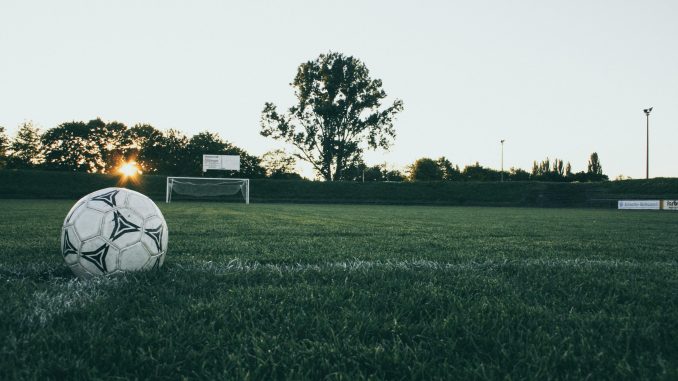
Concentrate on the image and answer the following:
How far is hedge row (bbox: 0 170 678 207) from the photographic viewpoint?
2891cm

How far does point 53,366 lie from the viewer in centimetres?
137

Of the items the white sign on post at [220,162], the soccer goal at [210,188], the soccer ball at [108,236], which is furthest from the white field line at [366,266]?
the white sign on post at [220,162]

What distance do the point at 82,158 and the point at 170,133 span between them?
40.0 ft

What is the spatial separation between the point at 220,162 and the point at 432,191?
20249 millimetres

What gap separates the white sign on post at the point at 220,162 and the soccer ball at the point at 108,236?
35.1m

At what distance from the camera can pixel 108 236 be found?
2594 millimetres

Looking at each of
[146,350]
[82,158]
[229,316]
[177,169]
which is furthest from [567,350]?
[82,158]

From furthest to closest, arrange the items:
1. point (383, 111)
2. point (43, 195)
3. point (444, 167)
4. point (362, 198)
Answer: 1. point (444, 167)
2. point (383, 111)
3. point (362, 198)
4. point (43, 195)

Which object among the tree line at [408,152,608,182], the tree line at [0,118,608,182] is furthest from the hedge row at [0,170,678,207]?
the tree line at [408,152,608,182]

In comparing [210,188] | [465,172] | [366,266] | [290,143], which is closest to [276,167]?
[290,143]

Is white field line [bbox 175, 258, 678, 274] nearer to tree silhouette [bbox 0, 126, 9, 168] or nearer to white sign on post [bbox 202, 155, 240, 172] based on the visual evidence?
white sign on post [bbox 202, 155, 240, 172]

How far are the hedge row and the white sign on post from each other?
5.72 meters

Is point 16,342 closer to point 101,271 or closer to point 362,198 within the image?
point 101,271

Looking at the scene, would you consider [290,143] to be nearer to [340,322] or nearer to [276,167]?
[276,167]
